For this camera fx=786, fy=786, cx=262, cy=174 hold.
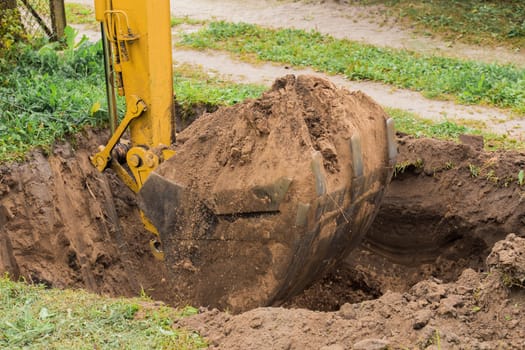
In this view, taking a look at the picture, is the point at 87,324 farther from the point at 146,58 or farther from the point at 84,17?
the point at 84,17

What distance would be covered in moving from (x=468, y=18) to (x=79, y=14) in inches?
297

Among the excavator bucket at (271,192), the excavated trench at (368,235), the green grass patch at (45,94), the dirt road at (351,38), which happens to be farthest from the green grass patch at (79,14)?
the excavator bucket at (271,192)

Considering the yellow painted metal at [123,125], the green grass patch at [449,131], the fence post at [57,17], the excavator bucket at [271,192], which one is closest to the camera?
the excavator bucket at [271,192]

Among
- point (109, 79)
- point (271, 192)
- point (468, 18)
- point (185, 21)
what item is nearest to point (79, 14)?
point (185, 21)

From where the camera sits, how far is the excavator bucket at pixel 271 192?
16.6 ft

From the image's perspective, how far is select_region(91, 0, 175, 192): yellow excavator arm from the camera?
5.70 metres

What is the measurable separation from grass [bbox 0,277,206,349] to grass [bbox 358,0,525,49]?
9.92 meters

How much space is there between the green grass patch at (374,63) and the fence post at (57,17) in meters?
2.06

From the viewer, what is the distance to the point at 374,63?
36.4 feet

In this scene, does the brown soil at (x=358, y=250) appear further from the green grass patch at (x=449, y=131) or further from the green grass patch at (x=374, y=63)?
the green grass patch at (x=374, y=63)

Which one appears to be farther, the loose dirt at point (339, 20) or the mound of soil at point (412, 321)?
the loose dirt at point (339, 20)

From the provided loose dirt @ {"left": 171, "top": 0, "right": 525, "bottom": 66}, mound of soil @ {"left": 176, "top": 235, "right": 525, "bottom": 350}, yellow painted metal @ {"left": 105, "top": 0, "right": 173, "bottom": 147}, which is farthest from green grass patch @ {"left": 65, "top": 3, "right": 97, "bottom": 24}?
mound of soil @ {"left": 176, "top": 235, "right": 525, "bottom": 350}

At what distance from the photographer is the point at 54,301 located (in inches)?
196

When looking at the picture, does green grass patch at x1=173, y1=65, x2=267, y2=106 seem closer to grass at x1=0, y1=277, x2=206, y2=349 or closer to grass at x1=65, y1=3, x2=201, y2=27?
grass at x1=0, y1=277, x2=206, y2=349
